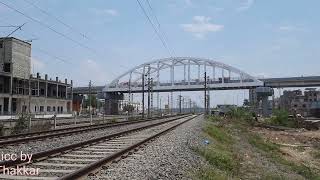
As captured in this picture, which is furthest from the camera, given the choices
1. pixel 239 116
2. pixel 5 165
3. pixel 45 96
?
pixel 45 96

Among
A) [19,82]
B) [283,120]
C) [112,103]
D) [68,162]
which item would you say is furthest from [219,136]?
[112,103]

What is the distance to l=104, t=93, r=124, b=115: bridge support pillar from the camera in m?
153

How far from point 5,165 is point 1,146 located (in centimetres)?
708

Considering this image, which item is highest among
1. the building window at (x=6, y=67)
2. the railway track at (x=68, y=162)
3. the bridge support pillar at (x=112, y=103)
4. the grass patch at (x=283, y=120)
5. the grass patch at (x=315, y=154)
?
the building window at (x=6, y=67)

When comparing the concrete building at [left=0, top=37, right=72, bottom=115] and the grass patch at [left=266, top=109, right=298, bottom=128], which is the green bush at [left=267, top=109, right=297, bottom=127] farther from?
the concrete building at [left=0, top=37, right=72, bottom=115]

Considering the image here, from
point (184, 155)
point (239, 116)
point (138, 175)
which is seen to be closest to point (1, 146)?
point (184, 155)

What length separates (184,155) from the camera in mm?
17812

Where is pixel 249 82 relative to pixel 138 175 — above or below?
above

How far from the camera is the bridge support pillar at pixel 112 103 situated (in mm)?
153062

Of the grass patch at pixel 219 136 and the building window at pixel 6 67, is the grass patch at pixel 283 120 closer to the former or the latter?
the grass patch at pixel 219 136

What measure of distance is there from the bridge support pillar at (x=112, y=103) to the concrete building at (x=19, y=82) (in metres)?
32.7

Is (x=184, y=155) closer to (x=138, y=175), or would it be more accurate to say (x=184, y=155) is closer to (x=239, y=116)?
(x=138, y=175)

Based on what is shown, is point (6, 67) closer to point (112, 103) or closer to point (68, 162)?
point (112, 103)

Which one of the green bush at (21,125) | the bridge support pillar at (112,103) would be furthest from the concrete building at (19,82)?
the green bush at (21,125)
